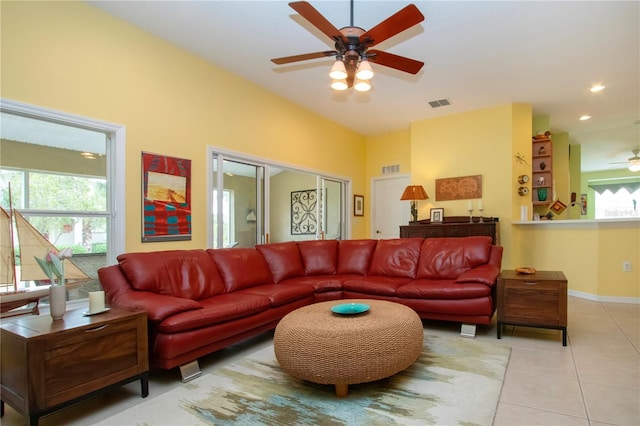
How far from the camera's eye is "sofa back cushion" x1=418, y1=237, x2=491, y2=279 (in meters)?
3.75

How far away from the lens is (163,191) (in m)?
3.54

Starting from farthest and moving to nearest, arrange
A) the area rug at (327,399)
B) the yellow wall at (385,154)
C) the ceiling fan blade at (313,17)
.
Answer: the yellow wall at (385,154)
the ceiling fan blade at (313,17)
the area rug at (327,399)

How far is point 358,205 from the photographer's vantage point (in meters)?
6.95

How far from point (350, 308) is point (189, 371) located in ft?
4.03

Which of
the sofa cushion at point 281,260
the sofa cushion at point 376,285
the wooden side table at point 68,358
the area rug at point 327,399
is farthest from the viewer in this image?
the sofa cushion at point 281,260

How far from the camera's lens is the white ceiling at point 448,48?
3.05 meters

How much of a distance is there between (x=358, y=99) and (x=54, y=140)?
12.8 ft

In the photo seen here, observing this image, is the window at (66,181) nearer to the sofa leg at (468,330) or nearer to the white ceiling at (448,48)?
the white ceiling at (448,48)

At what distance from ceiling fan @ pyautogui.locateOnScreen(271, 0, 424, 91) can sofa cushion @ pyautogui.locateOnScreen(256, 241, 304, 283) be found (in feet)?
6.90

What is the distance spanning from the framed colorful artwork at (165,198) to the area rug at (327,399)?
166 centimetres

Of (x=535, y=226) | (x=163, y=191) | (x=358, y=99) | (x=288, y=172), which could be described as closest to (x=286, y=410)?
(x=163, y=191)

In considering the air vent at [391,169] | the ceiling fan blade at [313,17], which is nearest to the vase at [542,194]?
the air vent at [391,169]

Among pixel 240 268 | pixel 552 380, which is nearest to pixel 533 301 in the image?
pixel 552 380

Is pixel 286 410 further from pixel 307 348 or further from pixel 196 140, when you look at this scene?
pixel 196 140
